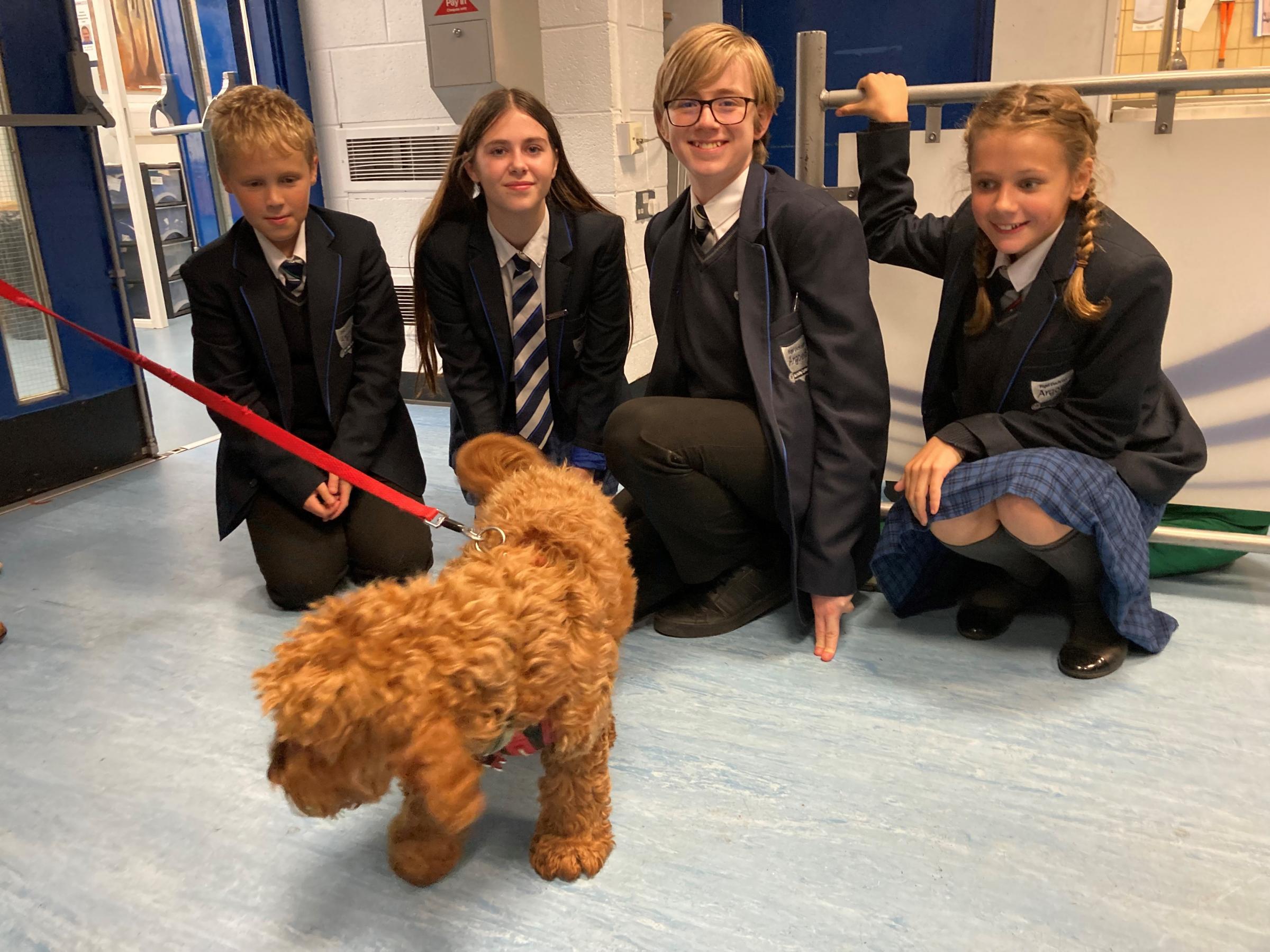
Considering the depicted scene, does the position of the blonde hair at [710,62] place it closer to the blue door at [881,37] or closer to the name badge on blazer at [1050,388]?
the name badge on blazer at [1050,388]

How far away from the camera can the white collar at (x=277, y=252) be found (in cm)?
187

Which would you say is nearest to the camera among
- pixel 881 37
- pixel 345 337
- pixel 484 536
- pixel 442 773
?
pixel 442 773

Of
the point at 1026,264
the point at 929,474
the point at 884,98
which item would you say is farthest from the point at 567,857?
the point at 884,98

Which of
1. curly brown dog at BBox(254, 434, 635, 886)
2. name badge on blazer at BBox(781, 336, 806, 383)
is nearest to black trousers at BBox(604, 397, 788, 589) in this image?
name badge on blazer at BBox(781, 336, 806, 383)

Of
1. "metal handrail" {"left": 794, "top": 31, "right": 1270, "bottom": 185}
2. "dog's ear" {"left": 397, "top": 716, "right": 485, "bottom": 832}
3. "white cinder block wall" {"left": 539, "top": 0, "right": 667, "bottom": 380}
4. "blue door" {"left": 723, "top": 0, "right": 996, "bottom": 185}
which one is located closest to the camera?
"dog's ear" {"left": 397, "top": 716, "right": 485, "bottom": 832}

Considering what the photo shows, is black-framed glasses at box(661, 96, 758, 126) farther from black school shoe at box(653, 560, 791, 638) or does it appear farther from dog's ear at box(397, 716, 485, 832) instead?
dog's ear at box(397, 716, 485, 832)

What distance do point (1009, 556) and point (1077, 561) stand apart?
0.12 metres

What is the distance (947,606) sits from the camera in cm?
180

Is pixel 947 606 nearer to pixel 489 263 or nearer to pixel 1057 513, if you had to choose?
pixel 1057 513

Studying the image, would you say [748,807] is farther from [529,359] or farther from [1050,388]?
[529,359]

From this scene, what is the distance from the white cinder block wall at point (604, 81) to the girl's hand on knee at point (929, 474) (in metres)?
1.46

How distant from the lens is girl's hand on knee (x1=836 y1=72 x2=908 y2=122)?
1.67 m

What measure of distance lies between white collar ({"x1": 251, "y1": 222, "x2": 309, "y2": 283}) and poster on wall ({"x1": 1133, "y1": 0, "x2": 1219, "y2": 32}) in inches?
118

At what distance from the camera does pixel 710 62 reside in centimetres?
150
